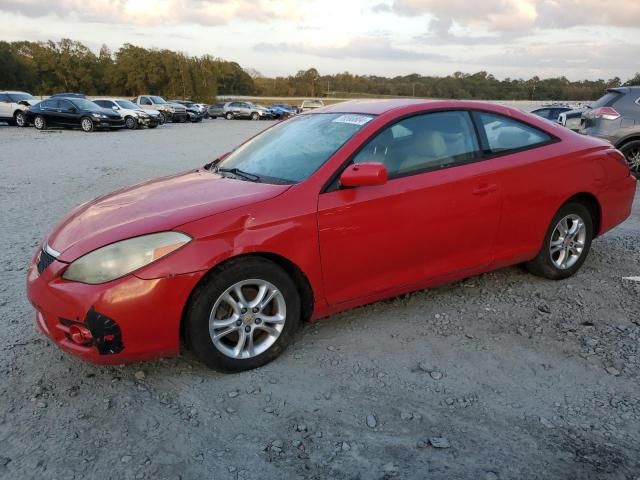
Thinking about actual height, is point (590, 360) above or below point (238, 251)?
below

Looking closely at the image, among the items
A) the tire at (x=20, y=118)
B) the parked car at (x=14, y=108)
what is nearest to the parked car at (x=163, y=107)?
the parked car at (x=14, y=108)

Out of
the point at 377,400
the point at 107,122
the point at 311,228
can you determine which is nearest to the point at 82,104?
the point at 107,122

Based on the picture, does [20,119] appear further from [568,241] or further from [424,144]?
[568,241]

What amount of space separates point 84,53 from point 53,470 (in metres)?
84.7

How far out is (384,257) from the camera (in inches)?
135

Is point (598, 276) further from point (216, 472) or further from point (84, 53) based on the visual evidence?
point (84, 53)

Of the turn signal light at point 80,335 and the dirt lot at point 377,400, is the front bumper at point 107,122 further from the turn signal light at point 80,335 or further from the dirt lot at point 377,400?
the turn signal light at point 80,335

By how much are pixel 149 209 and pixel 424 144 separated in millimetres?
1901

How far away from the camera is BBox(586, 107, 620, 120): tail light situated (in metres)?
Result: 9.36

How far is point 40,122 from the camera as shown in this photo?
77.4ft

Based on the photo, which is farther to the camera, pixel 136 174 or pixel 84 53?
pixel 84 53

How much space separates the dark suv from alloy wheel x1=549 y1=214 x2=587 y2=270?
587cm

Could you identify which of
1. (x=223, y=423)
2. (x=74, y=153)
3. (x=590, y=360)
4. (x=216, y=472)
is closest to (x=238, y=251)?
(x=223, y=423)

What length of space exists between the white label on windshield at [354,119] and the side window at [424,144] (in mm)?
169
